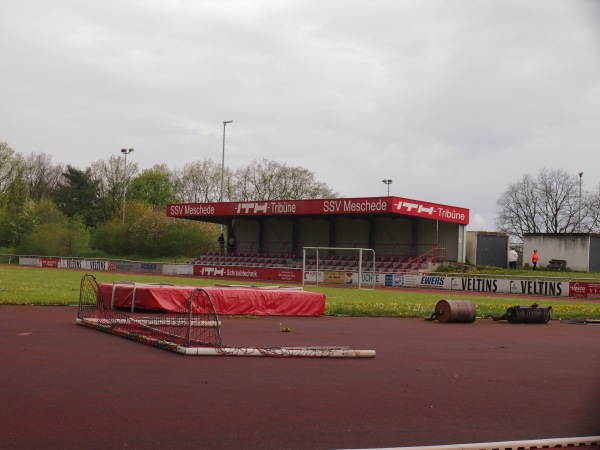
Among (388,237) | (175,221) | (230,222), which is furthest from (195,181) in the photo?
(388,237)

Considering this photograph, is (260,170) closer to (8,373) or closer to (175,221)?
(175,221)

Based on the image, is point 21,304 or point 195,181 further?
point 195,181

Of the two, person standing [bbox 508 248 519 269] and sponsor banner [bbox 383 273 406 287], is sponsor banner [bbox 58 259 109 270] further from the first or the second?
person standing [bbox 508 248 519 269]

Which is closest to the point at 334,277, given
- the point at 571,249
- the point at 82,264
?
the point at 571,249

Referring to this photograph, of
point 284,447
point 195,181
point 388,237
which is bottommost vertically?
point 284,447

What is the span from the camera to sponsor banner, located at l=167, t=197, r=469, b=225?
5304 cm

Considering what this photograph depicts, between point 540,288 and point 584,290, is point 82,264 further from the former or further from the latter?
point 584,290

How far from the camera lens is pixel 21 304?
21.9 meters

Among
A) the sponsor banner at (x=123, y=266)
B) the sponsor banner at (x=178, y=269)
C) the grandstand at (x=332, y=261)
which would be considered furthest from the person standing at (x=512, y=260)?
the sponsor banner at (x=123, y=266)

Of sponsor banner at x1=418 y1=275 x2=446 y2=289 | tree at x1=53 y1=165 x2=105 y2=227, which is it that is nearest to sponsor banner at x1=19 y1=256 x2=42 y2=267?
tree at x1=53 y1=165 x2=105 y2=227

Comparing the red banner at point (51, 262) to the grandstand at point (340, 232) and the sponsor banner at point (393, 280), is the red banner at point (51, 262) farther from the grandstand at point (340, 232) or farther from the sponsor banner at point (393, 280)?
the sponsor banner at point (393, 280)

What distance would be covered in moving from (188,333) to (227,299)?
8781 mm

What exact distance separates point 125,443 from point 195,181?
3979 inches

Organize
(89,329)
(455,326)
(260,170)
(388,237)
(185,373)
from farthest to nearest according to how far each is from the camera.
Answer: (260,170) → (388,237) → (455,326) → (89,329) → (185,373)
